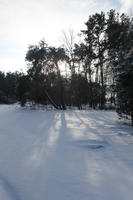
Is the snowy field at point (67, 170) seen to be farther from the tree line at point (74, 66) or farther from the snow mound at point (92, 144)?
the tree line at point (74, 66)

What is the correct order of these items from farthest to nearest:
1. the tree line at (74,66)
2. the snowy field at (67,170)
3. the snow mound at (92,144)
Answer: the tree line at (74,66)
the snow mound at (92,144)
the snowy field at (67,170)

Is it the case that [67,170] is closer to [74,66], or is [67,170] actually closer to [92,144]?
[92,144]

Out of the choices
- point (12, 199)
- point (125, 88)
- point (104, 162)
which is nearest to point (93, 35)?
point (125, 88)

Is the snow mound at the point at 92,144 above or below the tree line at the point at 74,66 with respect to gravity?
below

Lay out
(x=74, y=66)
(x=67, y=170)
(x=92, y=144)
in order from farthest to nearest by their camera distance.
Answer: (x=74, y=66), (x=92, y=144), (x=67, y=170)

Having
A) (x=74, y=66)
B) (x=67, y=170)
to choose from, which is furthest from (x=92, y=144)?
(x=74, y=66)

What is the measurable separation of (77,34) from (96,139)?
45.9 ft

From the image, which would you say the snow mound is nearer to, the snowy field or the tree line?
the snowy field

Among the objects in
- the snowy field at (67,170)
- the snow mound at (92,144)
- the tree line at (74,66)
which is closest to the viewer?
the snowy field at (67,170)

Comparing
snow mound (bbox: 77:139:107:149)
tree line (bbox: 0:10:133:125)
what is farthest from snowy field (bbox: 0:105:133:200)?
tree line (bbox: 0:10:133:125)

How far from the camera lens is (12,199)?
121cm

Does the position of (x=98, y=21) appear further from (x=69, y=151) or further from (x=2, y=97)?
(x=2, y=97)

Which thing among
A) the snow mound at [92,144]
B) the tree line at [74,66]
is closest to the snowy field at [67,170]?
the snow mound at [92,144]

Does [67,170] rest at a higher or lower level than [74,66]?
lower
